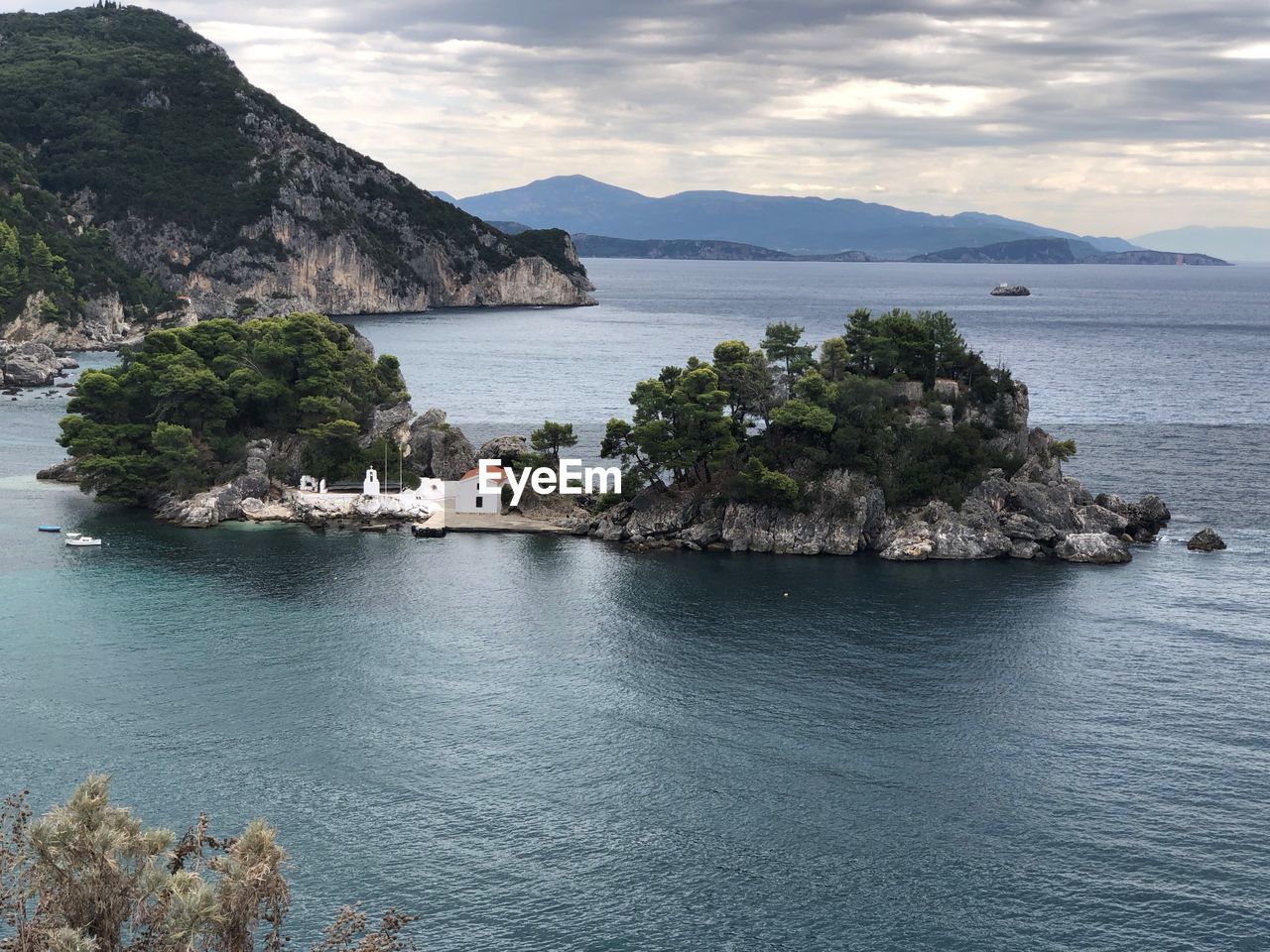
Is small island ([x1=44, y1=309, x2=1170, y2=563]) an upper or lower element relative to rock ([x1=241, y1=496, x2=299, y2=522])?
upper

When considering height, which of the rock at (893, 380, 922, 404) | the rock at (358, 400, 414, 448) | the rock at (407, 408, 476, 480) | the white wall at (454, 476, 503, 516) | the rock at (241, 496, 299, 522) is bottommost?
the rock at (241, 496, 299, 522)

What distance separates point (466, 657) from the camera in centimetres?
6838

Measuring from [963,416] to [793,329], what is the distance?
54.2ft

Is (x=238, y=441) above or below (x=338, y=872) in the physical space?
above

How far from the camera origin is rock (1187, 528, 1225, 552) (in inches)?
3526

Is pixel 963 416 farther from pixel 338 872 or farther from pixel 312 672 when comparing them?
pixel 338 872

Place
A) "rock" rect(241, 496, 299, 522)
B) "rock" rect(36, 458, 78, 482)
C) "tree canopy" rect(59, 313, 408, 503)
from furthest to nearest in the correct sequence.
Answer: "rock" rect(36, 458, 78, 482)
"tree canopy" rect(59, 313, 408, 503)
"rock" rect(241, 496, 299, 522)

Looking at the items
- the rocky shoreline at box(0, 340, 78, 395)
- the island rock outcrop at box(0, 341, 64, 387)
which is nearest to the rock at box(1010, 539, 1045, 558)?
the rocky shoreline at box(0, 340, 78, 395)

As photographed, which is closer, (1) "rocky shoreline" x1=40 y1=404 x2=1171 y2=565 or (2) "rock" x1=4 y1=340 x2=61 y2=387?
(1) "rocky shoreline" x1=40 y1=404 x2=1171 y2=565

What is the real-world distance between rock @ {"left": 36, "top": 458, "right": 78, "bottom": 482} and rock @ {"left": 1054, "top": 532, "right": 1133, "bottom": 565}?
89859 millimetres

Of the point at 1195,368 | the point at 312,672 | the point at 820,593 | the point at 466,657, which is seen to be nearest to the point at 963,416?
the point at 820,593

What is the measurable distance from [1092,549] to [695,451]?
31.3 metres

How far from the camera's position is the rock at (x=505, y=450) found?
354 feet

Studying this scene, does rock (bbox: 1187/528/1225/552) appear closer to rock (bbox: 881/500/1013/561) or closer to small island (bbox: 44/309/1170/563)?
small island (bbox: 44/309/1170/563)
